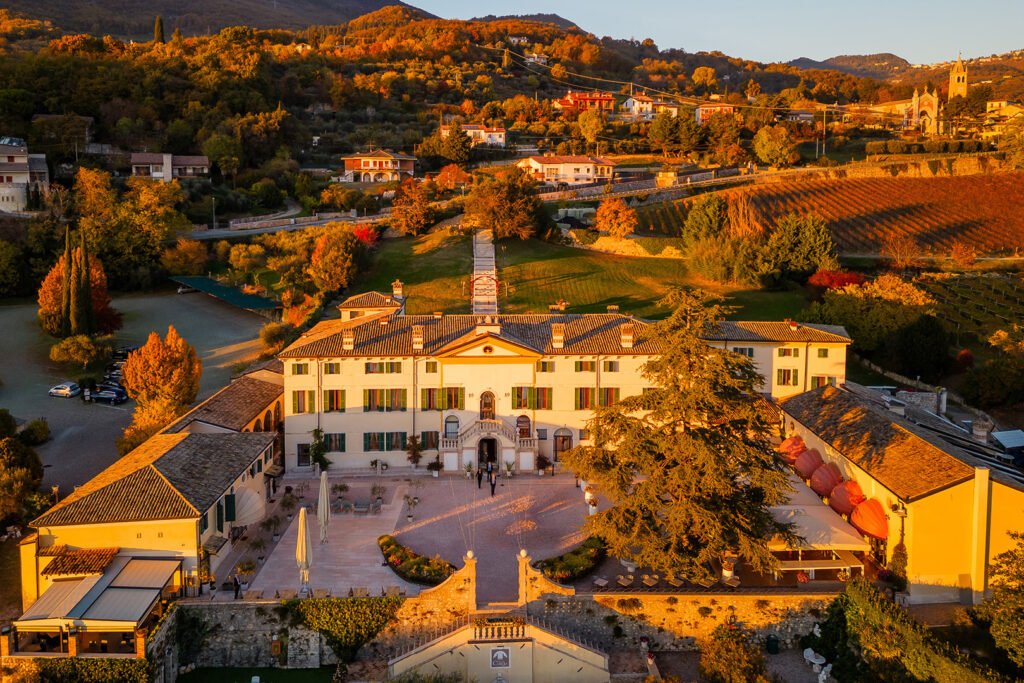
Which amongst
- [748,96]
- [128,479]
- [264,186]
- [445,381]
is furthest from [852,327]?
[748,96]

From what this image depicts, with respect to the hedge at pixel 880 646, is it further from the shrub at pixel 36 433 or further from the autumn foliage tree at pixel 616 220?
the autumn foliage tree at pixel 616 220

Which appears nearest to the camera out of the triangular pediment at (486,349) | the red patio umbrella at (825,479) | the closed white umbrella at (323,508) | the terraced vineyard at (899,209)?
the closed white umbrella at (323,508)

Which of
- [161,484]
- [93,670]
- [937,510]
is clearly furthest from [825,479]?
[93,670]

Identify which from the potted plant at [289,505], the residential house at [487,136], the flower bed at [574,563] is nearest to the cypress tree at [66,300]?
the potted plant at [289,505]

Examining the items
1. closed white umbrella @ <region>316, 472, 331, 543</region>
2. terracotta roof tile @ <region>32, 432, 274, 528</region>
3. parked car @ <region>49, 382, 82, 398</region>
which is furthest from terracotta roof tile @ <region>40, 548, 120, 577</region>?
parked car @ <region>49, 382, 82, 398</region>

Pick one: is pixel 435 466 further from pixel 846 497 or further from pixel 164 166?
pixel 164 166

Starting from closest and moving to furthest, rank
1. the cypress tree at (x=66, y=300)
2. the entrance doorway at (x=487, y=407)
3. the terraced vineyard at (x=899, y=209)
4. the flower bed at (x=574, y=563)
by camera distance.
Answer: the flower bed at (x=574, y=563) < the entrance doorway at (x=487, y=407) < the cypress tree at (x=66, y=300) < the terraced vineyard at (x=899, y=209)

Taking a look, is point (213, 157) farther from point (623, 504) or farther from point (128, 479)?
point (623, 504)

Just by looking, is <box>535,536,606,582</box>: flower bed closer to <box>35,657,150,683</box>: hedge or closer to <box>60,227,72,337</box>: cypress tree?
<box>35,657,150,683</box>: hedge
